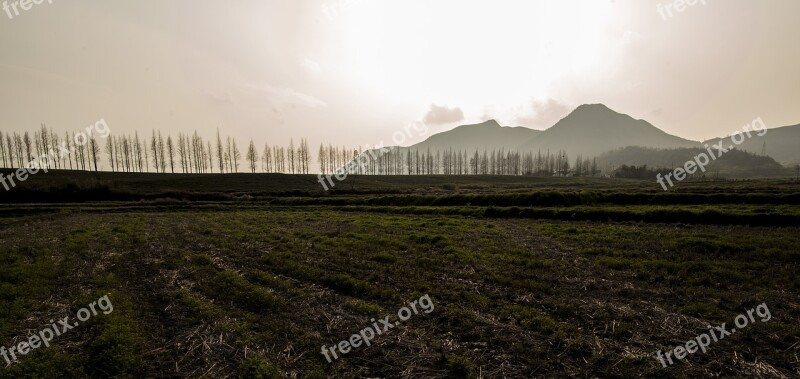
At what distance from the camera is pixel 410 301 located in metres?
11.4

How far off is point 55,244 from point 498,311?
91.9 feet

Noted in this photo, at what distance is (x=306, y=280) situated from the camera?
13.8m

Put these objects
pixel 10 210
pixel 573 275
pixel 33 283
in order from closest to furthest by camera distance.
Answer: pixel 33 283
pixel 573 275
pixel 10 210

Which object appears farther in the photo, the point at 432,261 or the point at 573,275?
the point at 432,261

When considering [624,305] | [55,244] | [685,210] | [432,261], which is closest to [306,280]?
[432,261]

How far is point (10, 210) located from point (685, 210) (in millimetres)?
84240

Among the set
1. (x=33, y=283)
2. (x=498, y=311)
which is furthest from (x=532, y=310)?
(x=33, y=283)

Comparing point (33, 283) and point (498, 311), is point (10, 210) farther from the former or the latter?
point (498, 311)

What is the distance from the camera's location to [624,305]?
35.1 ft

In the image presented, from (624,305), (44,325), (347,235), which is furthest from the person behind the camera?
(347,235)

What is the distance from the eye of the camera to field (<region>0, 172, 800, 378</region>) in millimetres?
7594

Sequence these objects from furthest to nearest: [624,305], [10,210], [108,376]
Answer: [10,210] → [624,305] → [108,376]

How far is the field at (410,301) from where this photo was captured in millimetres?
7594

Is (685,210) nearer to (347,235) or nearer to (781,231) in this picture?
(781,231)
